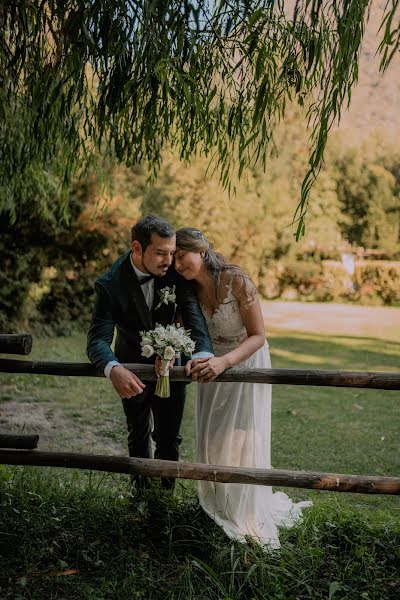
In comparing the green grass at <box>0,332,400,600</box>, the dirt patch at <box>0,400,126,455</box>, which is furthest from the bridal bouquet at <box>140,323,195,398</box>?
the dirt patch at <box>0,400,126,455</box>

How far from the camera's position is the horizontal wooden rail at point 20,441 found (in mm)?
3986

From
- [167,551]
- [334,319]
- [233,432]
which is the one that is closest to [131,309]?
[233,432]

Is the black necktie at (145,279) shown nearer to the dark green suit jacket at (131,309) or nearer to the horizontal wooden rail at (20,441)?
the dark green suit jacket at (131,309)

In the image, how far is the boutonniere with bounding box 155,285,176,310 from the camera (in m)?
3.82

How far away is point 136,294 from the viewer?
12.9 ft

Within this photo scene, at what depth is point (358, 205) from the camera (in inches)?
1388

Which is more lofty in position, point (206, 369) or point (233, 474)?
point (206, 369)

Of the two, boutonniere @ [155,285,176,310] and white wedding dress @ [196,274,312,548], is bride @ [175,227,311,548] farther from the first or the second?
boutonniere @ [155,285,176,310]

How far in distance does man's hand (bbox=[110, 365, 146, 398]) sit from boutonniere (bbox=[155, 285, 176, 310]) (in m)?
0.44

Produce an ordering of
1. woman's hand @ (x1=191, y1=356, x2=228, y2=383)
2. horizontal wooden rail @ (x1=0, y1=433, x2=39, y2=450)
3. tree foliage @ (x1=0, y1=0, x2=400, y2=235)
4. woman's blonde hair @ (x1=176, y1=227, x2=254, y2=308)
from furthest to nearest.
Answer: horizontal wooden rail @ (x1=0, y1=433, x2=39, y2=450) < woman's blonde hair @ (x1=176, y1=227, x2=254, y2=308) < woman's hand @ (x1=191, y1=356, x2=228, y2=383) < tree foliage @ (x1=0, y1=0, x2=400, y2=235)

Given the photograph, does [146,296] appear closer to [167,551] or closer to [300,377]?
[300,377]

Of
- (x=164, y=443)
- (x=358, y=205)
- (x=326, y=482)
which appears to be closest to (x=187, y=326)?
(x=164, y=443)

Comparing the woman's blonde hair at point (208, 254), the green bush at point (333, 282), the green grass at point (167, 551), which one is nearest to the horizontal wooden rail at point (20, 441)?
the green grass at point (167, 551)

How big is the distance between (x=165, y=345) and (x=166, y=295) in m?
0.35
